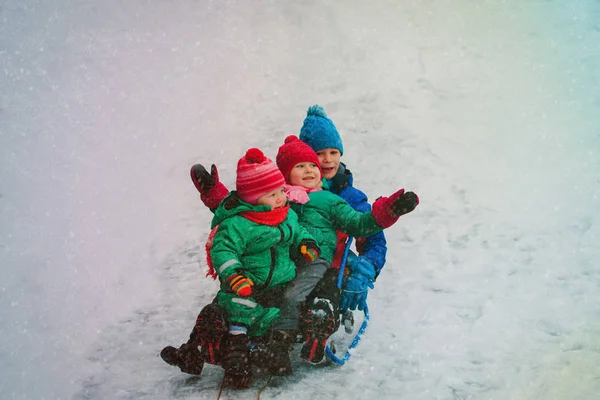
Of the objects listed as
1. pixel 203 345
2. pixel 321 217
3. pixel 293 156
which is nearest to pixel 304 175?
pixel 293 156

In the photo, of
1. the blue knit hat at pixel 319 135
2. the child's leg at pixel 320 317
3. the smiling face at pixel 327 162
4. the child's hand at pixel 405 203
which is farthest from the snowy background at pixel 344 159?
the blue knit hat at pixel 319 135

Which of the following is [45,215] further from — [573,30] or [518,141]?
[573,30]

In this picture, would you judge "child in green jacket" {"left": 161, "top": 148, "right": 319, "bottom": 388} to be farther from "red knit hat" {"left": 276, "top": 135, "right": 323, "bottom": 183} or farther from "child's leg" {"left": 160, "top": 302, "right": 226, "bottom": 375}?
"red knit hat" {"left": 276, "top": 135, "right": 323, "bottom": 183}

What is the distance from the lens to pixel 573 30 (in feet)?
30.5

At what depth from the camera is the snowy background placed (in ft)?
12.5

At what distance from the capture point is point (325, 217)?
352 centimetres

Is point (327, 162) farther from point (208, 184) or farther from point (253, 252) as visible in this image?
point (253, 252)

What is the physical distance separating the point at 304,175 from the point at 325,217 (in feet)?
0.91

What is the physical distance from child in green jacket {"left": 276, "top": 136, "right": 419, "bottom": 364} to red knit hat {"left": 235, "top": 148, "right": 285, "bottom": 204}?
280 mm

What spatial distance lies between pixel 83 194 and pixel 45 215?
20.9 inches

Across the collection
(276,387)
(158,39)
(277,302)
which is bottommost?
(276,387)

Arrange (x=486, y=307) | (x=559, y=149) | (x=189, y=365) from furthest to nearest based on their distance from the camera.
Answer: (x=559, y=149)
(x=486, y=307)
(x=189, y=365)

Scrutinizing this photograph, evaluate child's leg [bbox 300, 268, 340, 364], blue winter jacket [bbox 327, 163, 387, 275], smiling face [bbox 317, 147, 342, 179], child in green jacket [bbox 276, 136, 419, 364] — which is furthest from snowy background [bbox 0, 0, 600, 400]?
smiling face [bbox 317, 147, 342, 179]

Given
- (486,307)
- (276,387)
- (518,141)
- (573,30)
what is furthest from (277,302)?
(573,30)
